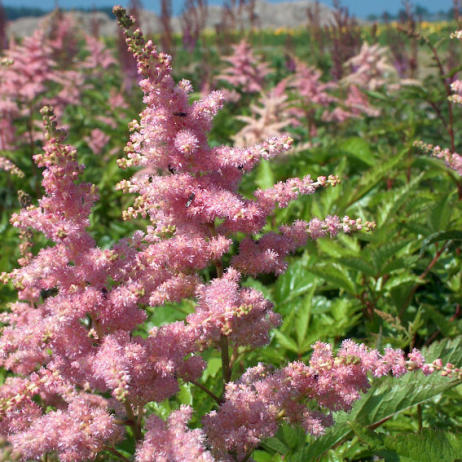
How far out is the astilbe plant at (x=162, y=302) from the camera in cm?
154

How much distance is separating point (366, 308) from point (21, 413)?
6.41ft

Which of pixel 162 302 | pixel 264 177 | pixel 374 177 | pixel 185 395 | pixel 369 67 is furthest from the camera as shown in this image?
pixel 369 67

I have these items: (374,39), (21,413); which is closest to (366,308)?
(21,413)

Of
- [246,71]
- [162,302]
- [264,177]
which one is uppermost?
[246,71]

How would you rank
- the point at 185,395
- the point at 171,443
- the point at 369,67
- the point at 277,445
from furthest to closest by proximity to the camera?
the point at 369,67
the point at 185,395
the point at 277,445
the point at 171,443

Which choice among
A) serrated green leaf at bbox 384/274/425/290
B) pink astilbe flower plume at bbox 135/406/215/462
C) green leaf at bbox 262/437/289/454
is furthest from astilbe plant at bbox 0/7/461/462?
serrated green leaf at bbox 384/274/425/290

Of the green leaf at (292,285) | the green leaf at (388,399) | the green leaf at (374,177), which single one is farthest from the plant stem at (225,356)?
the green leaf at (374,177)

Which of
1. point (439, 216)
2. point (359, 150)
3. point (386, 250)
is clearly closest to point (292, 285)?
point (386, 250)

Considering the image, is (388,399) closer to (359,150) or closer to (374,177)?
(374,177)

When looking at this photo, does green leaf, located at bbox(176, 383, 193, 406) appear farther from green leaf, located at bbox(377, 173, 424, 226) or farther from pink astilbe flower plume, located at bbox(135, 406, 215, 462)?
green leaf, located at bbox(377, 173, 424, 226)

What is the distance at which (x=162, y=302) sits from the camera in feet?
5.40

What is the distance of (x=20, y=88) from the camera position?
6.34m

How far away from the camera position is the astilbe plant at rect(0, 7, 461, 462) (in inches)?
60.6

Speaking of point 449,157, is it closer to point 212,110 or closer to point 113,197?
point 212,110
